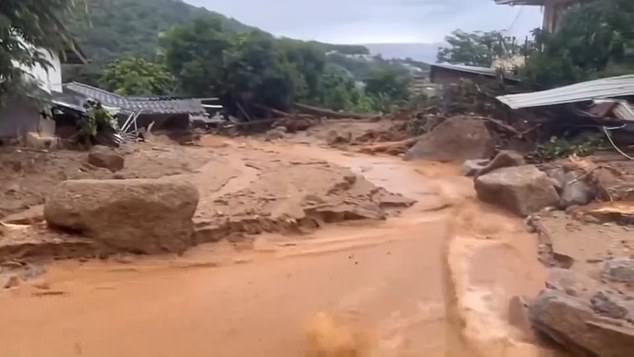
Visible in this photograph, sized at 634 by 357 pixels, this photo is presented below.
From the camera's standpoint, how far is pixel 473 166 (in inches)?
523

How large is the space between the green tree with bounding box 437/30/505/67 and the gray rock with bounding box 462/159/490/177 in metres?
12.1

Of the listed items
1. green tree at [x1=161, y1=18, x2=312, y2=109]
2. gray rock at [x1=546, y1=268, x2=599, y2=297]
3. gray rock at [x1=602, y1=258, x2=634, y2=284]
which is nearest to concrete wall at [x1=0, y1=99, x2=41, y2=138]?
gray rock at [x1=546, y1=268, x2=599, y2=297]

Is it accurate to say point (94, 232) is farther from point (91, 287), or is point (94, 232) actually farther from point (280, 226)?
point (280, 226)

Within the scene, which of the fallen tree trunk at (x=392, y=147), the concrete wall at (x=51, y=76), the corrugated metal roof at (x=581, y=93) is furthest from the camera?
the fallen tree trunk at (x=392, y=147)

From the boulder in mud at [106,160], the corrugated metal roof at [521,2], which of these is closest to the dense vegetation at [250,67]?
the corrugated metal roof at [521,2]

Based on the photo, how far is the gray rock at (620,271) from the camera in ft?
19.2

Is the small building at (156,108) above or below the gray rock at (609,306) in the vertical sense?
above

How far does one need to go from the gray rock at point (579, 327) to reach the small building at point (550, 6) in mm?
17527

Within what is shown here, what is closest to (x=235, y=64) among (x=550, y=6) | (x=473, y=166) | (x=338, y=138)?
(x=338, y=138)

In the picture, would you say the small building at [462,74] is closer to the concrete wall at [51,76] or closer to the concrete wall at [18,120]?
the concrete wall at [51,76]

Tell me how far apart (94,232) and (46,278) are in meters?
0.78

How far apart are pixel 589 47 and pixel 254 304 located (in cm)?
1303

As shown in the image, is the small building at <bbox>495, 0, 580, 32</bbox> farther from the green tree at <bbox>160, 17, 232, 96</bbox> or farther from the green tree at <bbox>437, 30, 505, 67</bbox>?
the green tree at <bbox>160, 17, 232, 96</bbox>

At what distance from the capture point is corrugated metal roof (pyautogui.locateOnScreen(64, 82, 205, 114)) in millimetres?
20297
